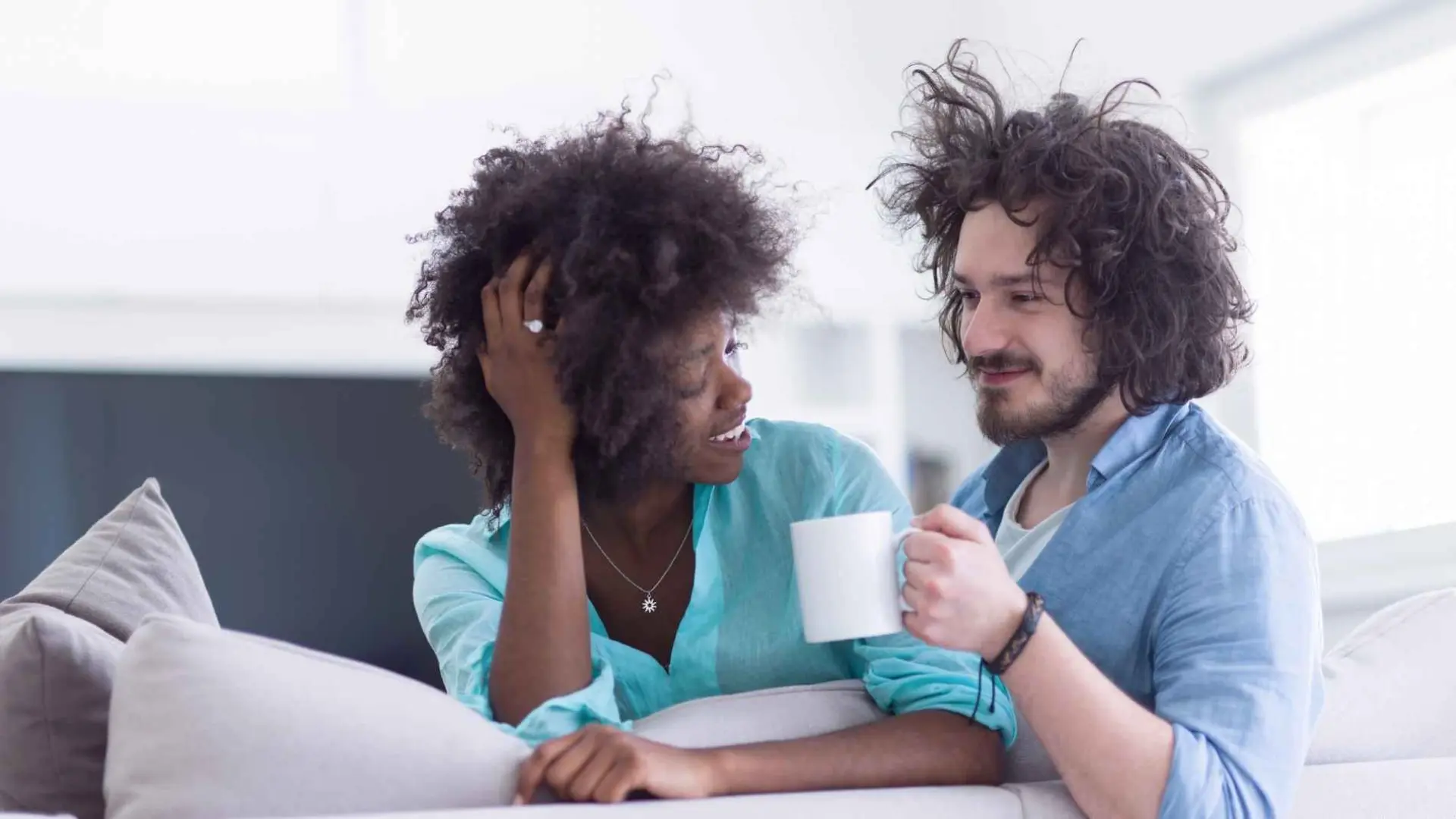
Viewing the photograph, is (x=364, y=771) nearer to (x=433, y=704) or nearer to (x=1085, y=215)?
(x=433, y=704)

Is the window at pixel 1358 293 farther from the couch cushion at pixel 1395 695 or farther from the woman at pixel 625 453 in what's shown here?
the woman at pixel 625 453

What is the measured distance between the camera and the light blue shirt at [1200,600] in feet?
3.96

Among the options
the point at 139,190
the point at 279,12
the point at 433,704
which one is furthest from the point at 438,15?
the point at 433,704

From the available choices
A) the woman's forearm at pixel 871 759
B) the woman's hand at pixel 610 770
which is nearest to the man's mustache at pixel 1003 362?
the woman's forearm at pixel 871 759

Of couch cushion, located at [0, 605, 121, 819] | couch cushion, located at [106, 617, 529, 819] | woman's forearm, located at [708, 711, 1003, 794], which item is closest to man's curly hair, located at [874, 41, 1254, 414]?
woman's forearm, located at [708, 711, 1003, 794]

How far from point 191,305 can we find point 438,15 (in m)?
0.97

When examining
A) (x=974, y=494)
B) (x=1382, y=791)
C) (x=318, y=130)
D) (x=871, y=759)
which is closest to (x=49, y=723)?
(x=871, y=759)

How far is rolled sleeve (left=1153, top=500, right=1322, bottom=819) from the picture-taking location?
119 centimetres

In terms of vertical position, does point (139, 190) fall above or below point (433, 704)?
above

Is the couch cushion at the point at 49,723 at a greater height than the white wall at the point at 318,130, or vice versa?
the white wall at the point at 318,130

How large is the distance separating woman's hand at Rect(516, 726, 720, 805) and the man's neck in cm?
70

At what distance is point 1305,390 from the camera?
3709 millimetres

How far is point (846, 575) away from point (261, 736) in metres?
0.42

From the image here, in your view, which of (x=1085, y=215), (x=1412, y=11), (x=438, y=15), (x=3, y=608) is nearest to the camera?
(x=3, y=608)
